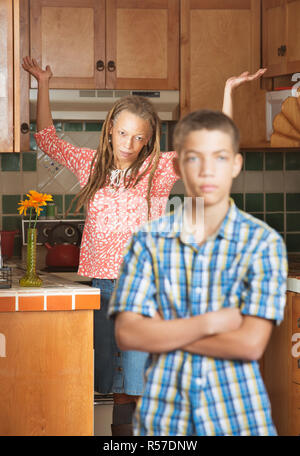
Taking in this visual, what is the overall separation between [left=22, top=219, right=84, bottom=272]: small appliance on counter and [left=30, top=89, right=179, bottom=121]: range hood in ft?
1.76

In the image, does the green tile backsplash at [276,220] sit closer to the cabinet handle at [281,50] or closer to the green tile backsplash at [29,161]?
the cabinet handle at [281,50]

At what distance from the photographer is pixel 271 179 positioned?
3719 millimetres

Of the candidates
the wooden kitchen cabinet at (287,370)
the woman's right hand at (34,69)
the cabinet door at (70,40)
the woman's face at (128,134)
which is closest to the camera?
the woman's face at (128,134)

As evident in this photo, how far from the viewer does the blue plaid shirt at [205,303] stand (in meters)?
1.10

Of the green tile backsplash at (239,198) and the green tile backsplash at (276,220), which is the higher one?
the green tile backsplash at (239,198)

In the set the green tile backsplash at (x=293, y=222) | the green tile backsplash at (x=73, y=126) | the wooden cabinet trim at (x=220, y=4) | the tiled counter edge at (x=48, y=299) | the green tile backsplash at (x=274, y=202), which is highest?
the wooden cabinet trim at (x=220, y=4)

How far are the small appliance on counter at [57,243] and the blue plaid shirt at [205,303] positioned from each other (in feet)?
7.03

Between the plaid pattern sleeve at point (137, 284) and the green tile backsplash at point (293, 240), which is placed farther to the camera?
the green tile backsplash at point (293, 240)

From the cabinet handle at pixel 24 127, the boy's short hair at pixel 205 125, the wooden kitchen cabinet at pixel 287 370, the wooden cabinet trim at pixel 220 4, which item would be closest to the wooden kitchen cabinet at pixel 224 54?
the wooden cabinet trim at pixel 220 4

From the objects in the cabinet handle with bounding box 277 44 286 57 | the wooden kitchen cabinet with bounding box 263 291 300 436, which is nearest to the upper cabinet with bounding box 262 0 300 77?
the cabinet handle with bounding box 277 44 286 57

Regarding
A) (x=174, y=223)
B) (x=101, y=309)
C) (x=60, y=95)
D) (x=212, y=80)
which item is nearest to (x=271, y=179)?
(x=212, y=80)

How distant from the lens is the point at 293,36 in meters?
3.04

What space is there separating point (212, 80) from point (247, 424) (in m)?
2.38
